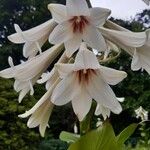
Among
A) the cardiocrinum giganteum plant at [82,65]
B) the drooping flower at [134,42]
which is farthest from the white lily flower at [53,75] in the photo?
the drooping flower at [134,42]

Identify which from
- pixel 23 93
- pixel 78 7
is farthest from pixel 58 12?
pixel 23 93

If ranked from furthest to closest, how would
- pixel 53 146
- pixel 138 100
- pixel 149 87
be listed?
pixel 149 87 → pixel 138 100 → pixel 53 146

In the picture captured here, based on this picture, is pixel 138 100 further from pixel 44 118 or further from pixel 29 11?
pixel 44 118

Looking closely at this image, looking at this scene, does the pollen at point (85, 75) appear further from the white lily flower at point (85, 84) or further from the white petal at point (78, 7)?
the white petal at point (78, 7)

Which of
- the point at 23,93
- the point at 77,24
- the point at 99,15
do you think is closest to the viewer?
the point at 99,15

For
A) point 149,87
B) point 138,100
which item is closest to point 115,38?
point 138,100

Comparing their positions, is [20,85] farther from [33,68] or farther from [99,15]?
[99,15]

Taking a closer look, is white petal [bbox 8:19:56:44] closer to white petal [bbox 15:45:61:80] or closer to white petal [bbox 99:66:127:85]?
white petal [bbox 15:45:61:80]
